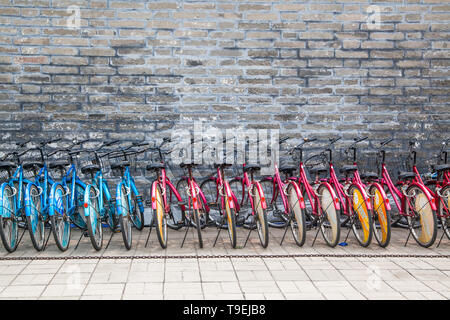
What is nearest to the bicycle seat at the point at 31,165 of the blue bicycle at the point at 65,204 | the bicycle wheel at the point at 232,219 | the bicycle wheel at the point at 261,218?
the blue bicycle at the point at 65,204

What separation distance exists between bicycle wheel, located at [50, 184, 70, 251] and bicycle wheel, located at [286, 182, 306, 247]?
2601 mm

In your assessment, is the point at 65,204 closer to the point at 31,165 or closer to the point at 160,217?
the point at 31,165

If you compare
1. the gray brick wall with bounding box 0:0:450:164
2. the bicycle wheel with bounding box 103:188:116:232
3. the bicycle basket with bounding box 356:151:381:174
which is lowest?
the bicycle wheel with bounding box 103:188:116:232

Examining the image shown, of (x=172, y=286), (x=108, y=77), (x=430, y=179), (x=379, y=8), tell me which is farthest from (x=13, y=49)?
(x=430, y=179)

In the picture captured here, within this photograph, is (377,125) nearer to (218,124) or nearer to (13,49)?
(218,124)

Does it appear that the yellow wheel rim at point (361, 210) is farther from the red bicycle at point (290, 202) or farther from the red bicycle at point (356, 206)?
the red bicycle at point (290, 202)

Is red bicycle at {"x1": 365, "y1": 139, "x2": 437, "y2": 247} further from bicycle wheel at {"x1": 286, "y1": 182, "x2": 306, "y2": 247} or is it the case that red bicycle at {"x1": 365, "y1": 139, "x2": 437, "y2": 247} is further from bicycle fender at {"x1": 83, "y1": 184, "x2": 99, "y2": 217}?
bicycle fender at {"x1": 83, "y1": 184, "x2": 99, "y2": 217}

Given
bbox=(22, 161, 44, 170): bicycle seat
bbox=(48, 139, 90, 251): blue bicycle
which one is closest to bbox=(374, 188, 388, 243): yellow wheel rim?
bbox=(48, 139, 90, 251): blue bicycle

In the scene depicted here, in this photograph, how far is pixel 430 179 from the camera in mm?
6859

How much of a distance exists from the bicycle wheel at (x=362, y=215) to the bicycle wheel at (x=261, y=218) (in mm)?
1115

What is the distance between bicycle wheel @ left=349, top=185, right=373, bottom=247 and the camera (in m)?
5.67

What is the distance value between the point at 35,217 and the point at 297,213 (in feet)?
9.64

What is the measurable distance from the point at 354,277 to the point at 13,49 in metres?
5.37
